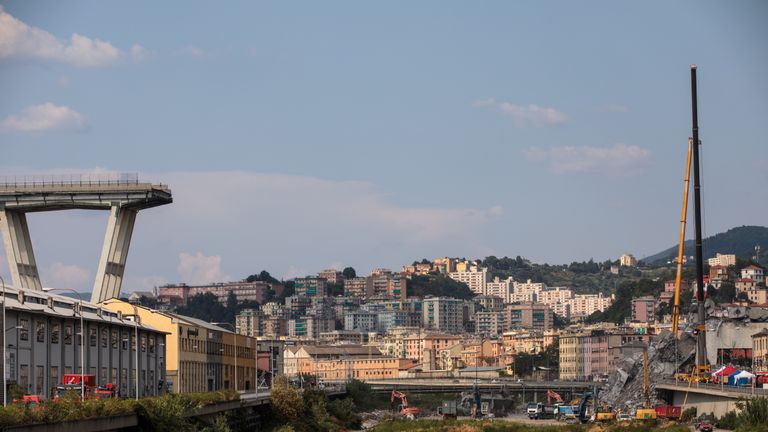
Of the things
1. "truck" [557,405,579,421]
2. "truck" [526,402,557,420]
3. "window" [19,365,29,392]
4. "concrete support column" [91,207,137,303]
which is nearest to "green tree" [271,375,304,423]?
"concrete support column" [91,207,137,303]

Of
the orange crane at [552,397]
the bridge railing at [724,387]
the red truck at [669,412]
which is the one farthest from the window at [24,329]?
the orange crane at [552,397]

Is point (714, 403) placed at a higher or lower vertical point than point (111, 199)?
lower

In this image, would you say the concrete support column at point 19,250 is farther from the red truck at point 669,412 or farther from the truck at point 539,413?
the truck at point 539,413

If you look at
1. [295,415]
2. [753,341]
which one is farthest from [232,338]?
[753,341]

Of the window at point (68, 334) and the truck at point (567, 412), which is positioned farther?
the truck at point (567, 412)

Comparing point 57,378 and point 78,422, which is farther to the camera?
point 57,378

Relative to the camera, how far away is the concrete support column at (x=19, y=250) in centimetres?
8444

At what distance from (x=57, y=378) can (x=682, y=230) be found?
6876 cm

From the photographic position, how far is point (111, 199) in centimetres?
8800

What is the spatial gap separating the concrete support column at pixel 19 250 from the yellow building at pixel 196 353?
449cm

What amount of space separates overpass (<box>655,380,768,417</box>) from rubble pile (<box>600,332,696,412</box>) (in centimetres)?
614

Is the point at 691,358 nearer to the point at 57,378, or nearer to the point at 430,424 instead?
the point at 430,424

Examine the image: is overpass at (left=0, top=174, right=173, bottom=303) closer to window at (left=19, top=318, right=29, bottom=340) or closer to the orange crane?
window at (left=19, top=318, right=29, bottom=340)

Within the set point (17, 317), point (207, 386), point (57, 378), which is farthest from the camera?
point (207, 386)
